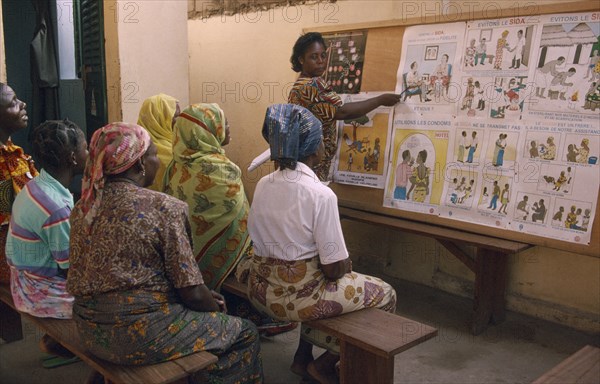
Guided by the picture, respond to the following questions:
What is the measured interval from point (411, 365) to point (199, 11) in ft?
15.8

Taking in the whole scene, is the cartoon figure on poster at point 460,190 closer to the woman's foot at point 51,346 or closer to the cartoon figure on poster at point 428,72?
the cartoon figure on poster at point 428,72

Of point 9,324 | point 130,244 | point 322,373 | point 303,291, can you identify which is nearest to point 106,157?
point 130,244

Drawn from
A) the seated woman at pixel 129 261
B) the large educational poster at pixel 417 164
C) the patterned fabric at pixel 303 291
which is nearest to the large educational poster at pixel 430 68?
the large educational poster at pixel 417 164

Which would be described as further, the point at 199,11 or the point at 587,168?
the point at 199,11

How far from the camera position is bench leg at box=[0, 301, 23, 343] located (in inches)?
130

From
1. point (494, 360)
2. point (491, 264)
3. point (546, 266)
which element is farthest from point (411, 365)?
point (546, 266)

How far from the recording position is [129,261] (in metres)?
1.98

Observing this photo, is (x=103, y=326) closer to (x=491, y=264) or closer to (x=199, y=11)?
(x=491, y=264)

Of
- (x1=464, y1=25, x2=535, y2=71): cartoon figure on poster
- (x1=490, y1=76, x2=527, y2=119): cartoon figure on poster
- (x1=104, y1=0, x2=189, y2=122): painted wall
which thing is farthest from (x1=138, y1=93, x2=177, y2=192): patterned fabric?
(x1=490, y1=76, x2=527, y2=119): cartoon figure on poster

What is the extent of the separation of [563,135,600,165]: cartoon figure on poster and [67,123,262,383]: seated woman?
216 centimetres

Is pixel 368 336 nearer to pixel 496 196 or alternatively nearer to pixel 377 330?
pixel 377 330

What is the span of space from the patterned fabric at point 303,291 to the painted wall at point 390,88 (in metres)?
1.73

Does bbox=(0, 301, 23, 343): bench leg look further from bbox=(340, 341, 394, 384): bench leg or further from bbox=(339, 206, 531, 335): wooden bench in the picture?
bbox=(339, 206, 531, 335): wooden bench

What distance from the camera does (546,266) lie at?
374 cm
